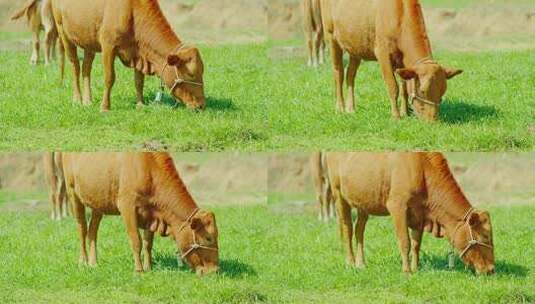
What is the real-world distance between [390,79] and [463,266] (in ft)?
8.14

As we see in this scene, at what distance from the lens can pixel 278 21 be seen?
3114 centimetres

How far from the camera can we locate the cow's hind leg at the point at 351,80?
25.5m

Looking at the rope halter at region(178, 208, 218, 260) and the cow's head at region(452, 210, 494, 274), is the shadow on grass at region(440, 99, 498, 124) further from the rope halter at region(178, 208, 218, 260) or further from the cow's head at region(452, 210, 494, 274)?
the rope halter at region(178, 208, 218, 260)

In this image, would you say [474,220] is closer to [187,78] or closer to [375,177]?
[375,177]

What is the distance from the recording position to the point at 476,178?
30656mm

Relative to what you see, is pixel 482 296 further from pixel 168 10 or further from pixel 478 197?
pixel 168 10

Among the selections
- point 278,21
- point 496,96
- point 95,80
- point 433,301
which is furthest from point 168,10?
point 433,301

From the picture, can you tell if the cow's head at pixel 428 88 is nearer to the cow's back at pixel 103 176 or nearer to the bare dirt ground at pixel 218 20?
the cow's back at pixel 103 176

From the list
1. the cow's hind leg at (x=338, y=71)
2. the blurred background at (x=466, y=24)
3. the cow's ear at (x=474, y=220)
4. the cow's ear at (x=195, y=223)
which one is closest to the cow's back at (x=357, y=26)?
the cow's hind leg at (x=338, y=71)

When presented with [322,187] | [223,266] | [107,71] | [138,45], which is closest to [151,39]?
[138,45]

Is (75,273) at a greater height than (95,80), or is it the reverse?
(95,80)

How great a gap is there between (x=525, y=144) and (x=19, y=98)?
676cm

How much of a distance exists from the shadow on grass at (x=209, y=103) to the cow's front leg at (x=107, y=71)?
0.61 m

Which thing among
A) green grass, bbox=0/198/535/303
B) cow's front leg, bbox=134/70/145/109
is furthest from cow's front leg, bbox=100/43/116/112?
green grass, bbox=0/198/535/303
